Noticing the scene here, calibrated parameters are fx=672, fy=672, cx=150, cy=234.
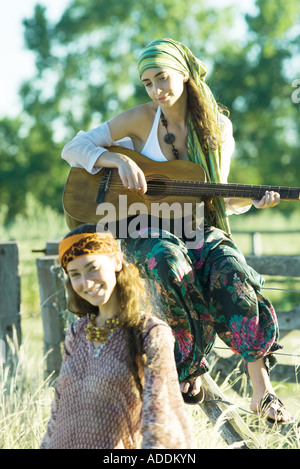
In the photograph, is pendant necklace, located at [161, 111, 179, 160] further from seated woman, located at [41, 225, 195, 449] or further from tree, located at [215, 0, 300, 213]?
tree, located at [215, 0, 300, 213]

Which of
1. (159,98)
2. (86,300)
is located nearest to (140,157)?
(159,98)

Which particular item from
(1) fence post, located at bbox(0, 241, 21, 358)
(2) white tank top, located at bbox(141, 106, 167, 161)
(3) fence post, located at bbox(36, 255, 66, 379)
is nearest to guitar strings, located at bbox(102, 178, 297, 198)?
(2) white tank top, located at bbox(141, 106, 167, 161)

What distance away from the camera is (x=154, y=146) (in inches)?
136

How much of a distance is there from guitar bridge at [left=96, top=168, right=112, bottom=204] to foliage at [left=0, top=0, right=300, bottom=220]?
22226 millimetres

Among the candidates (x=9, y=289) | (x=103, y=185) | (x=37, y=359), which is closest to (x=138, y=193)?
(x=103, y=185)

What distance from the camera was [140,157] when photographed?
11.3 ft

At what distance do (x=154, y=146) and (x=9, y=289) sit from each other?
7.58 ft

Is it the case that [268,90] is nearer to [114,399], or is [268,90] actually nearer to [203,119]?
[203,119]

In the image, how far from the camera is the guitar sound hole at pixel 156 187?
11.0 ft

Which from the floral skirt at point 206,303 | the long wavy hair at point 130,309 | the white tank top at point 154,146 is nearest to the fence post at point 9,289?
the white tank top at point 154,146

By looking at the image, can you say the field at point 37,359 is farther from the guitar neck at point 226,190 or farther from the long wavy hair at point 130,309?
the guitar neck at point 226,190

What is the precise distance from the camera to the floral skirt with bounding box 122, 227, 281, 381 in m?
2.83

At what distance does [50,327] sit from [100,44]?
23.0 metres

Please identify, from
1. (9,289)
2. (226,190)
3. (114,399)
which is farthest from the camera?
(9,289)
